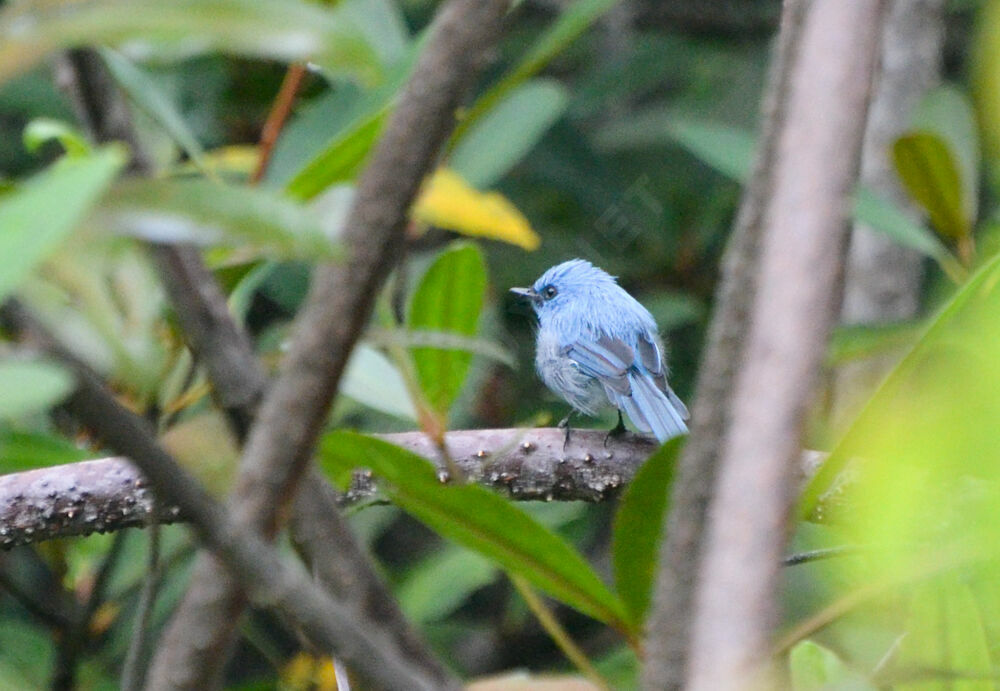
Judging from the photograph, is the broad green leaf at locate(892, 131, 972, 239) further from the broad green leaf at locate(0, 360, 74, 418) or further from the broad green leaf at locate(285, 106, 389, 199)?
the broad green leaf at locate(0, 360, 74, 418)

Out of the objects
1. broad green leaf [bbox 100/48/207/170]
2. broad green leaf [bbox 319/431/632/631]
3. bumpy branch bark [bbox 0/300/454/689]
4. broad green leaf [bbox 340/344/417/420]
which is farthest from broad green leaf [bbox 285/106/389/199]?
bumpy branch bark [bbox 0/300/454/689]

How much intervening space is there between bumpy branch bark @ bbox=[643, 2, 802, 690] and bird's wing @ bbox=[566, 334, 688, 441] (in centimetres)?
170

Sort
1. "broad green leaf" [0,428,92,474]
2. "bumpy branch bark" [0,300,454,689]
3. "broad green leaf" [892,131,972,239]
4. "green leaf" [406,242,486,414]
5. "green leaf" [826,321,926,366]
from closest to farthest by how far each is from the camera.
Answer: "bumpy branch bark" [0,300,454,689] < "green leaf" [406,242,486,414] < "broad green leaf" [0,428,92,474] < "green leaf" [826,321,926,366] < "broad green leaf" [892,131,972,239]

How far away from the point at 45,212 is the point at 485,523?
657 mm

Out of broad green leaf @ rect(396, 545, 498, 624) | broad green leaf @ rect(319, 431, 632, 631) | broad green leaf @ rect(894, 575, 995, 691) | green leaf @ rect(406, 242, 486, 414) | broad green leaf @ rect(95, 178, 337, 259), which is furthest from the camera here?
broad green leaf @ rect(396, 545, 498, 624)

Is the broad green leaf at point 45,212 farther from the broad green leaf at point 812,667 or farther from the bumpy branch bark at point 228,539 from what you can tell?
the broad green leaf at point 812,667

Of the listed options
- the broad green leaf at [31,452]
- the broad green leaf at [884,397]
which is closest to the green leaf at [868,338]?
the broad green leaf at [884,397]

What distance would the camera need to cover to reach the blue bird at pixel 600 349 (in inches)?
102

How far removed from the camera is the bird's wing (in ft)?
8.20

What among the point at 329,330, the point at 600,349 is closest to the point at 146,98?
the point at 329,330

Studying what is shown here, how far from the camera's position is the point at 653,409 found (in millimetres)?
2555

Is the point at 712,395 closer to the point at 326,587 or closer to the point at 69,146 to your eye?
the point at 326,587

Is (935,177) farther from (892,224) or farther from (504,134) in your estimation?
(504,134)

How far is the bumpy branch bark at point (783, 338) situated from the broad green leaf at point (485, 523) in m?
0.68
